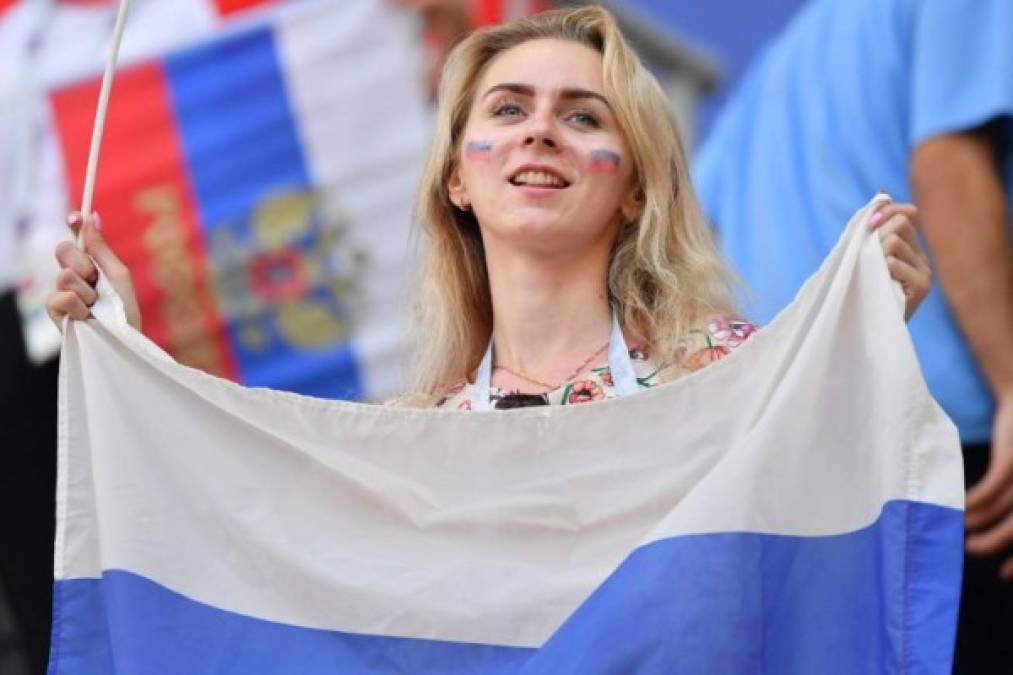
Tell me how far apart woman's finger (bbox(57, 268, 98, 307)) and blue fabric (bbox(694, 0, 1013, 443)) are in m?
0.95

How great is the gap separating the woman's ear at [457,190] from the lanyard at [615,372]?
23 centimetres

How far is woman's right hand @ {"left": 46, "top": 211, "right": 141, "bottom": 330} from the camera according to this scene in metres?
3.09

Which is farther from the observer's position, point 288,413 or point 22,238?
point 22,238

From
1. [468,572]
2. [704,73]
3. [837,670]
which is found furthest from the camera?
[704,73]

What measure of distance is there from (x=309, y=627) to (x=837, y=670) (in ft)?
2.17

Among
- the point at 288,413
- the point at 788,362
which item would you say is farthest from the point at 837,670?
the point at 288,413

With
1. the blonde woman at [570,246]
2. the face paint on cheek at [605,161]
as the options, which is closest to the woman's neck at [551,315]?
the blonde woman at [570,246]

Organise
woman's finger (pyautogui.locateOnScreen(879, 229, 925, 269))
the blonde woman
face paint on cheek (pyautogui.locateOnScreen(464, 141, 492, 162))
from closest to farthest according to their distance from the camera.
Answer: woman's finger (pyautogui.locateOnScreen(879, 229, 925, 269)) → the blonde woman → face paint on cheek (pyautogui.locateOnScreen(464, 141, 492, 162))

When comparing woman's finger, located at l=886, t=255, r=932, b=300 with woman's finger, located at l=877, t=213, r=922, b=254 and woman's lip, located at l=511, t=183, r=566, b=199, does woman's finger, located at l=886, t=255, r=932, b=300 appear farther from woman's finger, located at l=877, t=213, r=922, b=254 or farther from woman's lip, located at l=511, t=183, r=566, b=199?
woman's lip, located at l=511, t=183, r=566, b=199

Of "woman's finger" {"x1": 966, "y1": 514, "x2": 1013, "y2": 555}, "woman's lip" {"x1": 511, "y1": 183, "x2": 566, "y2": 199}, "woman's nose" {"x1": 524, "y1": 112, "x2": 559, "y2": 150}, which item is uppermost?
"woman's nose" {"x1": 524, "y1": 112, "x2": 559, "y2": 150}

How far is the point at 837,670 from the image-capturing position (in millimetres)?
2693

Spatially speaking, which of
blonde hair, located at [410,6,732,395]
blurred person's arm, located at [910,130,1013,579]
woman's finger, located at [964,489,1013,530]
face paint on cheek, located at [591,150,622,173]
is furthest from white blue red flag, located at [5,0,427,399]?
→ face paint on cheek, located at [591,150,622,173]

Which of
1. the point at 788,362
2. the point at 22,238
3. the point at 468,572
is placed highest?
the point at 22,238

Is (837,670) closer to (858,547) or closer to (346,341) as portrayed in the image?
(858,547)
